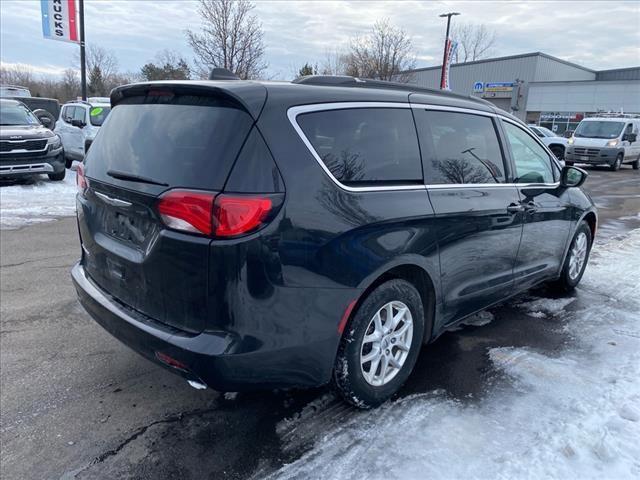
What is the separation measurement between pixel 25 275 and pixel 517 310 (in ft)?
16.3

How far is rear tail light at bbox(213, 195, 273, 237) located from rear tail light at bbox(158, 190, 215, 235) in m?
0.04

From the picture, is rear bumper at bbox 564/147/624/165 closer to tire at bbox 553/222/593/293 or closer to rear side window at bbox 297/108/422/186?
tire at bbox 553/222/593/293

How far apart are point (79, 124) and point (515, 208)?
466 inches

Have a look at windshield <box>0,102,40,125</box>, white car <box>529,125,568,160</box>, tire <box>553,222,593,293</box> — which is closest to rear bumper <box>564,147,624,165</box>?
white car <box>529,125,568,160</box>

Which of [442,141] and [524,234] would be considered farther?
[524,234]

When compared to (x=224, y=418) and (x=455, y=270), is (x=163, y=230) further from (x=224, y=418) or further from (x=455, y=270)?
(x=455, y=270)

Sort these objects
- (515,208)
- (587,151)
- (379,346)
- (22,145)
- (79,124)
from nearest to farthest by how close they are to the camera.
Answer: (379,346)
(515,208)
(22,145)
(79,124)
(587,151)

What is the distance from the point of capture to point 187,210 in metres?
2.17

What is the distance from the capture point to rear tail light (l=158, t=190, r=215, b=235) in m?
2.13

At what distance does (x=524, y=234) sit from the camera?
3.89 m

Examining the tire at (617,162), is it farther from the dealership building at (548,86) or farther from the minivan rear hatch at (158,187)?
the minivan rear hatch at (158,187)

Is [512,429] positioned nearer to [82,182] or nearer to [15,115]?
[82,182]

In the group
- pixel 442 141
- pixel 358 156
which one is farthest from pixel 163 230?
pixel 442 141

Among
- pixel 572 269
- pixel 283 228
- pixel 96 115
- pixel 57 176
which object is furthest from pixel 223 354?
pixel 96 115
